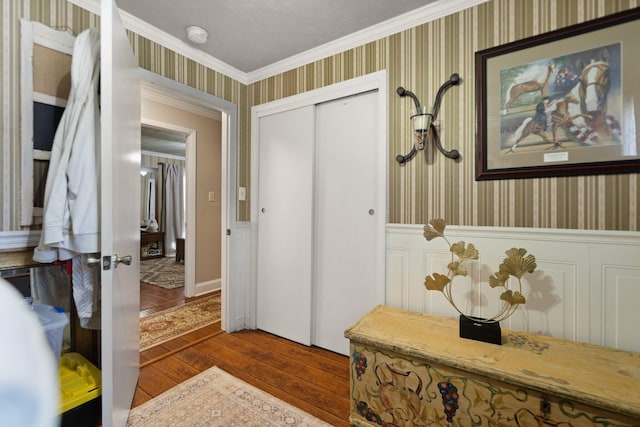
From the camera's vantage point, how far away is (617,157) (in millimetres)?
1268

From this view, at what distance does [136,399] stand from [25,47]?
1942mm

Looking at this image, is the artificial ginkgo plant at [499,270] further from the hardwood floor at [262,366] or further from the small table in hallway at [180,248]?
the small table in hallway at [180,248]

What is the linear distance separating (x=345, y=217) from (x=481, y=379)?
1.24 metres

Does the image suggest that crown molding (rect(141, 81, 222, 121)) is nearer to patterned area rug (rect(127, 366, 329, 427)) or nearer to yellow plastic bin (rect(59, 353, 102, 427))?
yellow plastic bin (rect(59, 353, 102, 427))

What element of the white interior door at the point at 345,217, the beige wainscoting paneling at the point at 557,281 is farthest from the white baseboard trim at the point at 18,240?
the beige wainscoting paneling at the point at 557,281

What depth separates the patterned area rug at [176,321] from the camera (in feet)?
7.67

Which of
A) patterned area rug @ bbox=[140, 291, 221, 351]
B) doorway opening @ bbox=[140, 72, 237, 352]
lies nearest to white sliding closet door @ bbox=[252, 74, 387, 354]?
patterned area rug @ bbox=[140, 291, 221, 351]

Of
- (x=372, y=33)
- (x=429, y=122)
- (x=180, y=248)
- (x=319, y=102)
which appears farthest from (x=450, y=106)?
(x=180, y=248)

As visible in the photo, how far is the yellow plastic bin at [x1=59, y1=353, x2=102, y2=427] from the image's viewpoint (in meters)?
1.26

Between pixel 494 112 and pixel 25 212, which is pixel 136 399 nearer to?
pixel 25 212

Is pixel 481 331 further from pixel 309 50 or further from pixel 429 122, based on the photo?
pixel 309 50

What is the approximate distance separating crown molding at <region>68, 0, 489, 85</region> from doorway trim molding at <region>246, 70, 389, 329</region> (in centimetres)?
26

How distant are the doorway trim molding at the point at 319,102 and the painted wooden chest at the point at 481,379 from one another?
0.53m

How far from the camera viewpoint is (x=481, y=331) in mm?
1318
